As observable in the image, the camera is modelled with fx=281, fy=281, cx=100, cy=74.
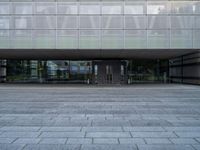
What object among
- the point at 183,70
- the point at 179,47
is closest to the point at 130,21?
the point at 179,47

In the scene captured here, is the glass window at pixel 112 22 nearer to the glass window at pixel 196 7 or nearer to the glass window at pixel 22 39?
the glass window at pixel 196 7

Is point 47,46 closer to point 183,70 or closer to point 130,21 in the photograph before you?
point 130,21

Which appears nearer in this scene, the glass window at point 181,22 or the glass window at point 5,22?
the glass window at point 181,22

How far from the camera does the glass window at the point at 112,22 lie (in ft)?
95.3

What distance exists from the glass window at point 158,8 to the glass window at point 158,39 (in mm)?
2069

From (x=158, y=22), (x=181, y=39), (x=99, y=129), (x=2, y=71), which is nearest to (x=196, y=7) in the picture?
(x=181, y=39)

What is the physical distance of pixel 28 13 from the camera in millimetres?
29281

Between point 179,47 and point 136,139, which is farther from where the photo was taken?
point 179,47

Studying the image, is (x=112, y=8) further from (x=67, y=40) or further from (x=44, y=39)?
(x=44, y=39)

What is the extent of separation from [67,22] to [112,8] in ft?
16.0

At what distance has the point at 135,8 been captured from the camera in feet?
95.9

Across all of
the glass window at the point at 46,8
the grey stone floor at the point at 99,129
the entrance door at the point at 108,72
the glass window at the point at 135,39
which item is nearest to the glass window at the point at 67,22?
the glass window at the point at 46,8

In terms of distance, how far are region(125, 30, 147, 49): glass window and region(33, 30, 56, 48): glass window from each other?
7597 mm

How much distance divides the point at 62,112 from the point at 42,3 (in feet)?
64.8
